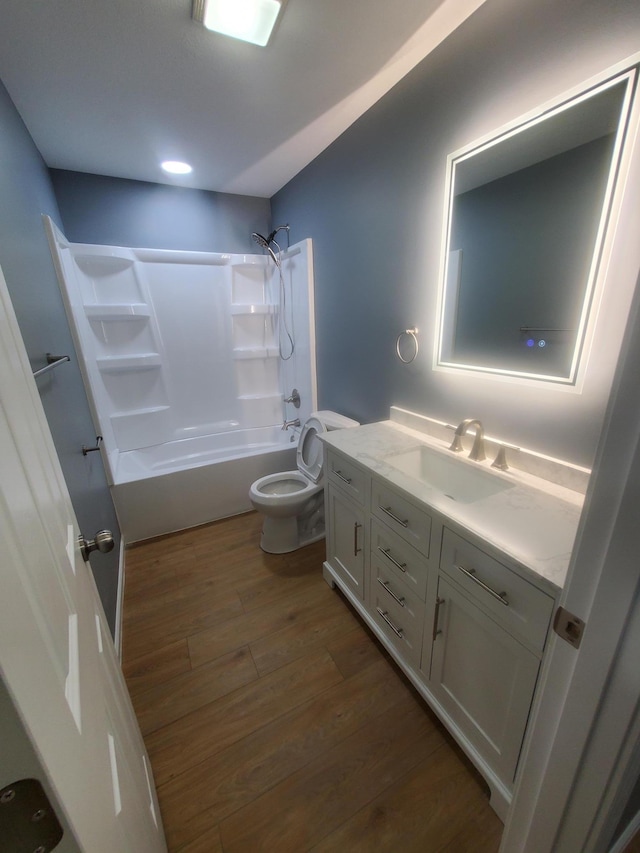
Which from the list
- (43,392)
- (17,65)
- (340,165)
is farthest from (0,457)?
(340,165)

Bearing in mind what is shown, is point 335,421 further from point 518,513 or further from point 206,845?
point 206,845

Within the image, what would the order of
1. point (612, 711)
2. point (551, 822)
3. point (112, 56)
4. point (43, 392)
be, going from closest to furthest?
point (612, 711), point (551, 822), point (43, 392), point (112, 56)

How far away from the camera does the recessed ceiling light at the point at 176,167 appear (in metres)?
2.27

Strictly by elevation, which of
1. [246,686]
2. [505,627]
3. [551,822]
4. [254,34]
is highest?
[254,34]

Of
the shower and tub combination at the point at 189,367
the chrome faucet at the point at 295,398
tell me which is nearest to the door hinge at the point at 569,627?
the shower and tub combination at the point at 189,367

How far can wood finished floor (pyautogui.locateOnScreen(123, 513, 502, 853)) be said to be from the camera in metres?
1.05

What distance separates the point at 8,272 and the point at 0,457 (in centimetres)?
111

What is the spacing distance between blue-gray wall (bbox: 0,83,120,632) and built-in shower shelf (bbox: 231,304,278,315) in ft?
4.52

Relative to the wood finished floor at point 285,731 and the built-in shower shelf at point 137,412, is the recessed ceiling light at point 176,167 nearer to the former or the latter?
the built-in shower shelf at point 137,412

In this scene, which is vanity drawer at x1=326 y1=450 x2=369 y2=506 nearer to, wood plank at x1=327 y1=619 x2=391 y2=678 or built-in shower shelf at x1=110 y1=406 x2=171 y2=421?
wood plank at x1=327 y1=619 x2=391 y2=678

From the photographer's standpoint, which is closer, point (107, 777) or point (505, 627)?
point (107, 777)

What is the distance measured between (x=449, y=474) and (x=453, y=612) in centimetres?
56

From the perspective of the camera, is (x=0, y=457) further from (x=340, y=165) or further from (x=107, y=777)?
(x=340, y=165)

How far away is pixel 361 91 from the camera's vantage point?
1.61 meters
